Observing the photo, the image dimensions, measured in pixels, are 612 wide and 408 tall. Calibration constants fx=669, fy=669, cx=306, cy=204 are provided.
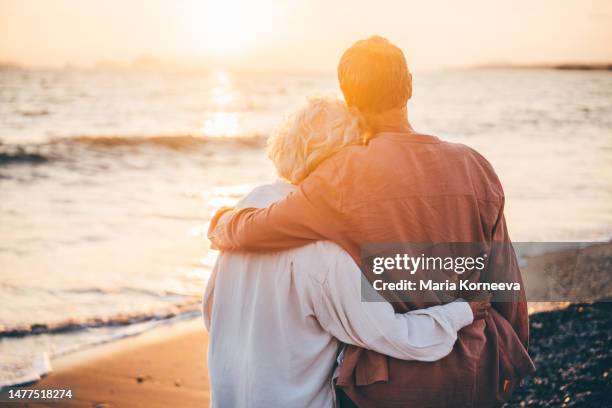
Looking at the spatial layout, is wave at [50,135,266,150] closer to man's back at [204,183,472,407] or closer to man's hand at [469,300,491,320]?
man's back at [204,183,472,407]

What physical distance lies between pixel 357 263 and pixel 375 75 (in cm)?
58

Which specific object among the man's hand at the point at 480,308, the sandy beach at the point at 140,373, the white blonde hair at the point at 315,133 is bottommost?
the sandy beach at the point at 140,373

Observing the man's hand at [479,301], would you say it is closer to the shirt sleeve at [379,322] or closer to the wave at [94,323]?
the shirt sleeve at [379,322]

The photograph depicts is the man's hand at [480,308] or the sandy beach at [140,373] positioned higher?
the man's hand at [480,308]

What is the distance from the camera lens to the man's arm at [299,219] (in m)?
2.03

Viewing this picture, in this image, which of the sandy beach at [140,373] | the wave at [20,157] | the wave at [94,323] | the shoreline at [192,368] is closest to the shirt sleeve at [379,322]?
the shoreline at [192,368]

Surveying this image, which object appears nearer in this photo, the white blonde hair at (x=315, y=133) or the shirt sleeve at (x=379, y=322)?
the shirt sleeve at (x=379, y=322)

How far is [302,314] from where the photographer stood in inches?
83.1

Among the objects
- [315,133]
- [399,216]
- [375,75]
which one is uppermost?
[375,75]

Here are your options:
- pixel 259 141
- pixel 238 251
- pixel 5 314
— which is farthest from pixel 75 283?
pixel 259 141

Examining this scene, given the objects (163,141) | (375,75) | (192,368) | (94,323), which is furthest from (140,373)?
(163,141)

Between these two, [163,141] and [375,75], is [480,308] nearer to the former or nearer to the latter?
[375,75]

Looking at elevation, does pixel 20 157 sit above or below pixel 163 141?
above

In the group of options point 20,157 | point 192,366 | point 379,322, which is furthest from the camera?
point 20,157
